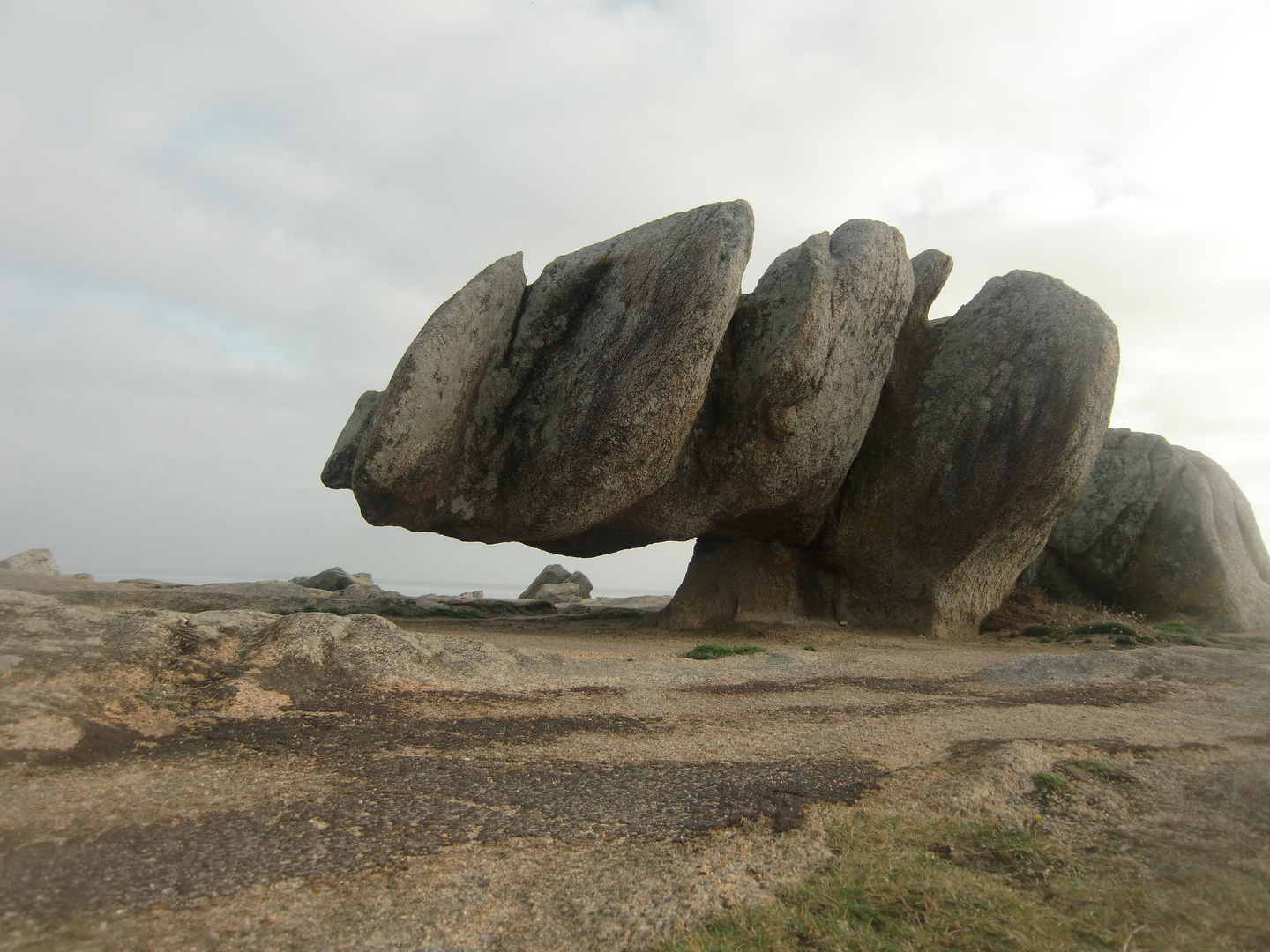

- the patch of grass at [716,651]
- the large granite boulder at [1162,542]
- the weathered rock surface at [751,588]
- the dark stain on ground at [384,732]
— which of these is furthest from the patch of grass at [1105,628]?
the dark stain on ground at [384,732]

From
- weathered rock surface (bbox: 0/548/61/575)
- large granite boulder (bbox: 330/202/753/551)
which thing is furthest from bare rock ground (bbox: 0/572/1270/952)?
weathered rock surface (bbox: 0/548/61/575)

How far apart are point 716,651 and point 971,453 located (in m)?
5.97

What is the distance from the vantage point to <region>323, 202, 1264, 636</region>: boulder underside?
38.3 feet

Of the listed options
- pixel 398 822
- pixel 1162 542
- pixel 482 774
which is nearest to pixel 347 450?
pixel 482 774

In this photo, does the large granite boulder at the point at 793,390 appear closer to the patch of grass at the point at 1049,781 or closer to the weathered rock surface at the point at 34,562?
the patch of grass at the point at 1049,781

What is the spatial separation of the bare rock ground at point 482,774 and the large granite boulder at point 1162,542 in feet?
25.7

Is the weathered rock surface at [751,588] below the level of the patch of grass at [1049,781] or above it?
above

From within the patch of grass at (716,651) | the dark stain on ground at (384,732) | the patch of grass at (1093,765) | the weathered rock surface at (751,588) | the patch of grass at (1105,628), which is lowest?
the dark stain on ground at (384,732)

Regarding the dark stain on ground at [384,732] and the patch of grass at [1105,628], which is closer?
the dark stain on ground at [384,732]

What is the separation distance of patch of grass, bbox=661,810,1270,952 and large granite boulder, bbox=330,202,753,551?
760 centimetres

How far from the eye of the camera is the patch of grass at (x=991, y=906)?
3525 mm

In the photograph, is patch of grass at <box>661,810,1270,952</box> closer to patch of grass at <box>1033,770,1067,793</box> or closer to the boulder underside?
patch of grass at <box>1033,770,1067,793</box>

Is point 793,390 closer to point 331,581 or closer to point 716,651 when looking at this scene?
point 716,651

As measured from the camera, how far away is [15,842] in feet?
13.1
